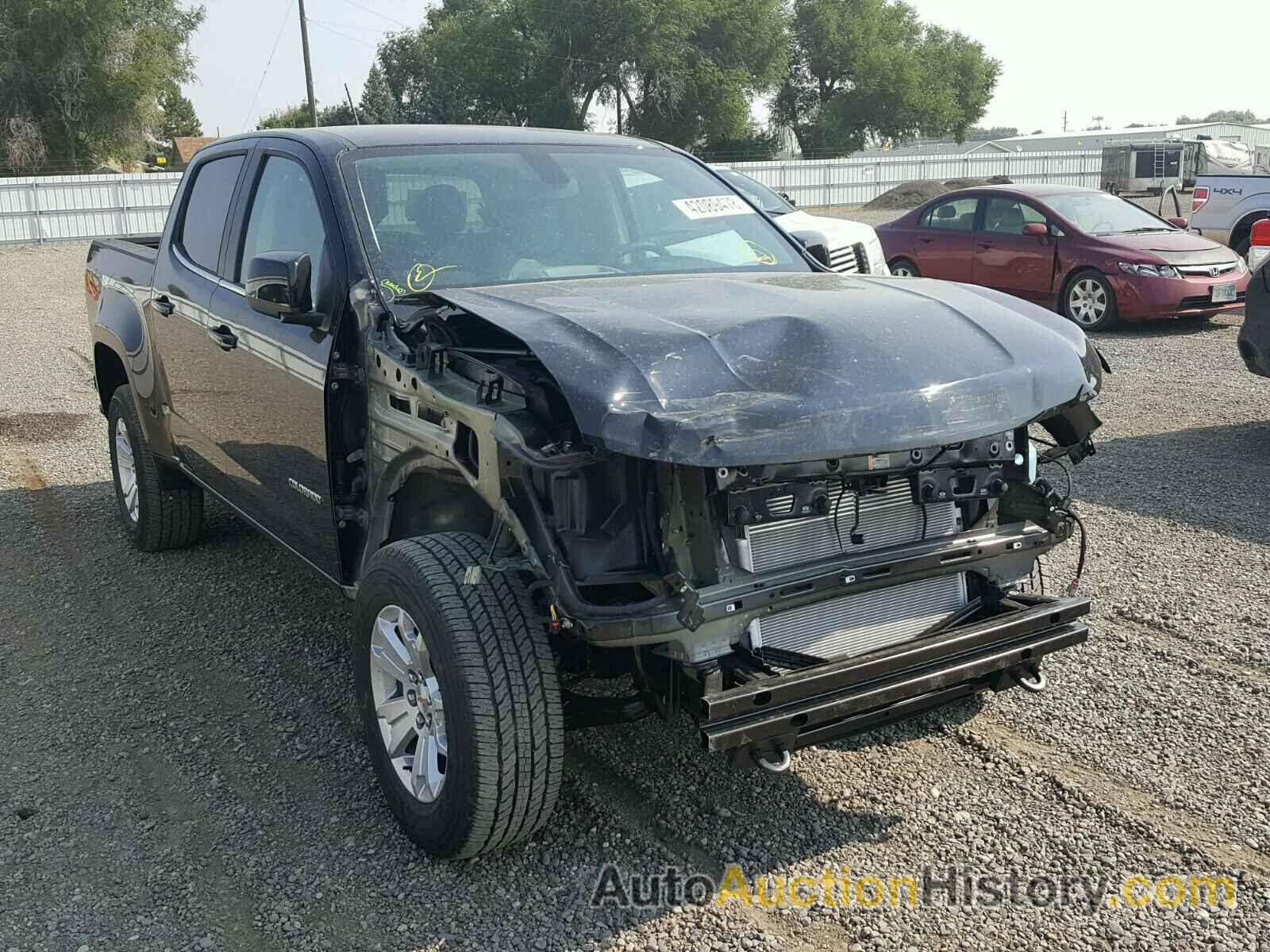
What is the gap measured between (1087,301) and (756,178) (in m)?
26.3

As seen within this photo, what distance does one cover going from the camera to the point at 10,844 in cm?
344

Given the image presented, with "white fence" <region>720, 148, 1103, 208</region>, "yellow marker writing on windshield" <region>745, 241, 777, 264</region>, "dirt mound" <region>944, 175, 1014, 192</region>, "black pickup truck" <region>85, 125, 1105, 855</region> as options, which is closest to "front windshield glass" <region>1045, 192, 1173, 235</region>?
"yellow marker writing on windshield" <region>745, 241, 777, 264</region>

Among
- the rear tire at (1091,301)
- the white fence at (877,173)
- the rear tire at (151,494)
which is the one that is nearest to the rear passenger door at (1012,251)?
the rear tire at (1091,301)

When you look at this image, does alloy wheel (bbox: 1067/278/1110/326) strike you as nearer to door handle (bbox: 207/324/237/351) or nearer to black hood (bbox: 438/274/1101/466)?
black hood (bbox: 438/274/1101/466)

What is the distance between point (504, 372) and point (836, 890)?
1625 mm

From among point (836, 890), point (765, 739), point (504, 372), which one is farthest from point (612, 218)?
point (836, 890)

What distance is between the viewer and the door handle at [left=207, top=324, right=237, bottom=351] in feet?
15.0

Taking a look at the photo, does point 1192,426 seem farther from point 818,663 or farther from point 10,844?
point 10,844

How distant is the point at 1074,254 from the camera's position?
12789mm

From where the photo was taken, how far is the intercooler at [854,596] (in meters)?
3.13

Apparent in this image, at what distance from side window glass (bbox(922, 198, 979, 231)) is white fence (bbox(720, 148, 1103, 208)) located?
24.0m

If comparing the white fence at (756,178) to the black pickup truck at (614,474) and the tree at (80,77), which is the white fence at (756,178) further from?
the tree at (80,77)

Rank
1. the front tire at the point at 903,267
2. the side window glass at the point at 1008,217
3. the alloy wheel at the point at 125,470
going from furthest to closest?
1. the front tire at the point at 903,267
2. the side window glass at the point at 1008,217
3. the alloy wheel at the point at 125,470

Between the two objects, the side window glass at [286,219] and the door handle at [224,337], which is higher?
the side window glass at [286,219]
